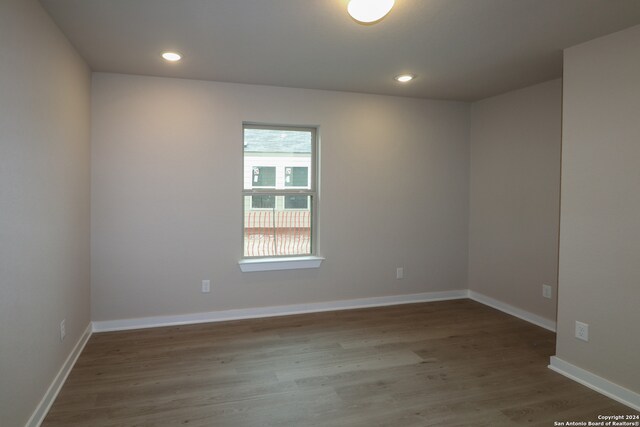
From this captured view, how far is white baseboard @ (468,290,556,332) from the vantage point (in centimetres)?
376

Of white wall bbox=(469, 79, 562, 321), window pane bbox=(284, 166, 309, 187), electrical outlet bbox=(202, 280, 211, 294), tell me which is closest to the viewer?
white wall bbox=(469, 79, 562, 321)

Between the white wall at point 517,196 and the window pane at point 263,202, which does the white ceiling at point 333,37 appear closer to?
the white wall at point 517,196

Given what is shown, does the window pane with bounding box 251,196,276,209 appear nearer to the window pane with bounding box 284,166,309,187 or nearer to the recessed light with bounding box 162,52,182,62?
the window pane with bounding box 284,166,309,187

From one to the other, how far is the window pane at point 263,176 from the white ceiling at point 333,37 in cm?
88

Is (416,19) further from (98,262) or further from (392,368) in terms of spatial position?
(98,262)

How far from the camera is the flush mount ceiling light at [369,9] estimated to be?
2.01m

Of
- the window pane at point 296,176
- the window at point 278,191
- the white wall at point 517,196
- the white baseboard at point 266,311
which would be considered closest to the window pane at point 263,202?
the window at point 278,191

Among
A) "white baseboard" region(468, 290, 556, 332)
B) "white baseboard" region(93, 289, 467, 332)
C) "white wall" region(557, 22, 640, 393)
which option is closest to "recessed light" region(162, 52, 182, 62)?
"white baseboard" region(93, 289, 467, 332)

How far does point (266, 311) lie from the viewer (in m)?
4.05

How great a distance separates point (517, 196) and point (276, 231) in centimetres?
258

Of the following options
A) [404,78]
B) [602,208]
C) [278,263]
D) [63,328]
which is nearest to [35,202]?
[63,328]

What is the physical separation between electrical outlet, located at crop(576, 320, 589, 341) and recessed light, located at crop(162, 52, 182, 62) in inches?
142

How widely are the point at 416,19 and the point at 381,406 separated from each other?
95.0 inches

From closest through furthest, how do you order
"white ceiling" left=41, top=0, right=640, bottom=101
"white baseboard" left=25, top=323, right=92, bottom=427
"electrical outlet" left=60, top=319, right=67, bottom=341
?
1. "white baseboard" left=25, top=323, right=92, bottom=427
2. "white ceiling" left=41, top=0, right=640, bottom=101
3. "electrical outlet" left=60, top=319, right=67, bottom=341
